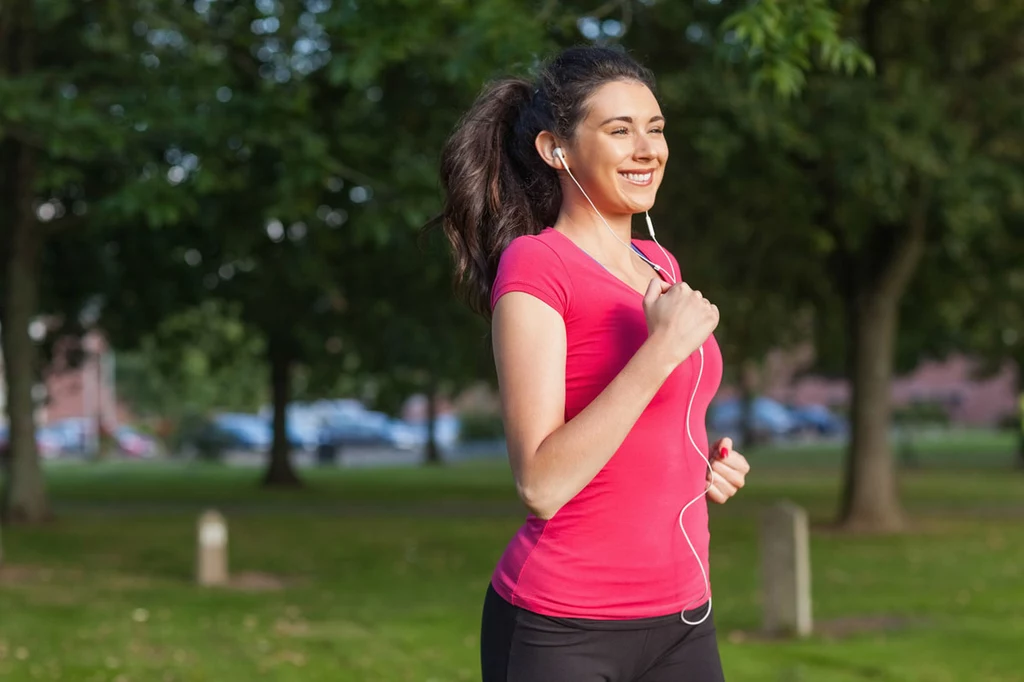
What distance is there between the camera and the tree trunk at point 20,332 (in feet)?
66.6

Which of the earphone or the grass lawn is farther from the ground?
the earphone

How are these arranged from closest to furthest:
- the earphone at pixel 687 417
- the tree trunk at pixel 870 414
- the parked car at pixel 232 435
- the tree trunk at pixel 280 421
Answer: the earphone at pixel 687 417
the tree trunk at pixel 870 414
the tree trunk at pixel 280 421
the parked car at pixel 232 435

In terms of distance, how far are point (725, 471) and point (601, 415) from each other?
0.53 m

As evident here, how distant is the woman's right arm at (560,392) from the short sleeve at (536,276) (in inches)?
1.0

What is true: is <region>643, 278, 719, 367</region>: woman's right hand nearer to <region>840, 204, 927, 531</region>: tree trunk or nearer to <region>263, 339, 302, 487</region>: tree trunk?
<region>840, 204, 927, 531</region>: tree trunk

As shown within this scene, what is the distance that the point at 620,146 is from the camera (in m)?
2.52

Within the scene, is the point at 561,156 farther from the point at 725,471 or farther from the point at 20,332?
the point at 20,332

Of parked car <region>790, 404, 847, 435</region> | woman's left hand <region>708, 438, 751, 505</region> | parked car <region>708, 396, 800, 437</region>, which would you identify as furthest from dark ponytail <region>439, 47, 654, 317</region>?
parked car <region>790, 404, 847, 435</region>

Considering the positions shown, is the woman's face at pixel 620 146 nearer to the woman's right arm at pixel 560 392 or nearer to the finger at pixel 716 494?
the woman's right arm at pixel 560 392

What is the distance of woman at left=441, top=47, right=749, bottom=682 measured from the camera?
2.29 metres

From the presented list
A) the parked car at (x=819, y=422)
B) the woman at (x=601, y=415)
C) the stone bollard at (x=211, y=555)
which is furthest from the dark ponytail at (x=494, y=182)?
the parked car at (x=819, y=422)

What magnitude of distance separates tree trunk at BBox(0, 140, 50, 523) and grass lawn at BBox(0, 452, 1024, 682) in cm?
76

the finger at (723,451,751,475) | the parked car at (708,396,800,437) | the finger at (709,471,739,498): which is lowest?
the parked car at (708,396,800,437)

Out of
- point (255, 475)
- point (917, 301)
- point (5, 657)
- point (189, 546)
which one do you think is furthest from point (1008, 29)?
point (255, 475)
